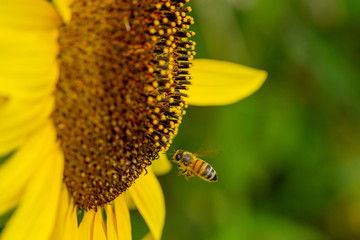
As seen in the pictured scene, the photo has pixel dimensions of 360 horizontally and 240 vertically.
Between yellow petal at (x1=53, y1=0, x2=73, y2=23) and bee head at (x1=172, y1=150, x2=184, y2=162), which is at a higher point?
yellow petal at (x1=53, y1=0, x2=73, y2=23)

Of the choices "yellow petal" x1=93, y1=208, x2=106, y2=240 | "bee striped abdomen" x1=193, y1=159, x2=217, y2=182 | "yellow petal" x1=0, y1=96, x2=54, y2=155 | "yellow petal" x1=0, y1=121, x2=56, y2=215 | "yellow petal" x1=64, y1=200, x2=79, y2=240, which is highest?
"yellow petal" x1=0, y1=96, x2=54, y2=155

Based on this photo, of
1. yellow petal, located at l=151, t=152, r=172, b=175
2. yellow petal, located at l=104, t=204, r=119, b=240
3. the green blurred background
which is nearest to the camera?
yellow petal, located at l=104, t=204, r=119, b=240

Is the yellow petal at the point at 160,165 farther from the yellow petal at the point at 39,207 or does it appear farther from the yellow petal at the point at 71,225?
the yellow petal at the point at 39,207

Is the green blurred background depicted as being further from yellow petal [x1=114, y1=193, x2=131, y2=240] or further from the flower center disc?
the flower center disc

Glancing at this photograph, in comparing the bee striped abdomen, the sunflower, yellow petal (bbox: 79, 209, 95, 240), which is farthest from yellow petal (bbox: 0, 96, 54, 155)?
the bee striped abdomen

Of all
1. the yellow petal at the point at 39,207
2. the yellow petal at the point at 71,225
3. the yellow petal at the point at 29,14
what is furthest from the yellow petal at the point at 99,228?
the yellow petal at the point at 29,14

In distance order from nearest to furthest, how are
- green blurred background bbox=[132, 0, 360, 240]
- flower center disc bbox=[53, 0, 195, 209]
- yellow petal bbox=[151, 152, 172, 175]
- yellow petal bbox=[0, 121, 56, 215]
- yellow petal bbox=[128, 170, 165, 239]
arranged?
yellow petal bbox=[0, 121, 56, 215]
flower center disc bbox=[53, 0, 195, 209]
yellow petal bbox=[128, 170, 165, 239]
yellow petal bbox=[151, 152, 172, 175]
green blurred background bbox=[132, 0, 360, 240]

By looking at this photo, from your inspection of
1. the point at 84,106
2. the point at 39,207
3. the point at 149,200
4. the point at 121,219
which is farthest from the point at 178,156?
the point at 39,207

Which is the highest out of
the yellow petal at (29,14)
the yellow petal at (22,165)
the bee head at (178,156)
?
the yellow petal at (29,14)

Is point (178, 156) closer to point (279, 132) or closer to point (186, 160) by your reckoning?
point (186, 160)
